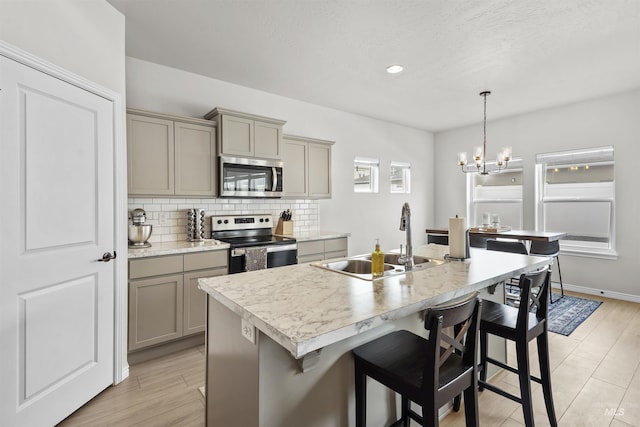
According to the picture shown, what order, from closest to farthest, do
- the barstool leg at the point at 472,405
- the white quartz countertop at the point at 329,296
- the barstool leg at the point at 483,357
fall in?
1. the white quartz countertop at the point at 329,296
2. the barstool leg at the point at 472,405
3. the barstool leg at the point at 483,357

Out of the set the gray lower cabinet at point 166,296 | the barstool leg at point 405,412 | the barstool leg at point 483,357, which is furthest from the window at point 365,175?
the barstool leg at point 405,412

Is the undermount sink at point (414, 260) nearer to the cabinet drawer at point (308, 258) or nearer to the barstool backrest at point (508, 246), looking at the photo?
the cabinet drawer at point (308, 258)

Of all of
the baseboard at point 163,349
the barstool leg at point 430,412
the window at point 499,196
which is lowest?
the baseboard at point 163,349

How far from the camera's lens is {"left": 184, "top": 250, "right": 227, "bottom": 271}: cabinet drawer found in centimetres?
280

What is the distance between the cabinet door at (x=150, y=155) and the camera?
2.77 metres

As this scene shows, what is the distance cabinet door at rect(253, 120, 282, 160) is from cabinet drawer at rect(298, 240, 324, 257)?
1.08m

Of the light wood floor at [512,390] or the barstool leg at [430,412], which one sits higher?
the barstool leg at [430,412]

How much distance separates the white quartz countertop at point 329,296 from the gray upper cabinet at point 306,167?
2069 mm

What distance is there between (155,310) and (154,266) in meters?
0.38

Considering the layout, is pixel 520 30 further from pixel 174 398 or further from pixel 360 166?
pixel 174 398

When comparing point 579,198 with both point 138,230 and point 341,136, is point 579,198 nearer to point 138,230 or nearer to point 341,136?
point 341,136

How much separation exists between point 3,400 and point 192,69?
310 centimetres

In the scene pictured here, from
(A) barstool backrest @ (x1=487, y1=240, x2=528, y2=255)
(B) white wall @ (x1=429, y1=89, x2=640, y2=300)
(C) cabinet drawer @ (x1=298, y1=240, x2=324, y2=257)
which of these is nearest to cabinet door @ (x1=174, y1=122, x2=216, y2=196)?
(C) cabinet drawer @ (x1=298, y1=240, x2=324, y2=257)

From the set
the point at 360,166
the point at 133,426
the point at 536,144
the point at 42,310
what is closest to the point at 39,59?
the point at 42,310
